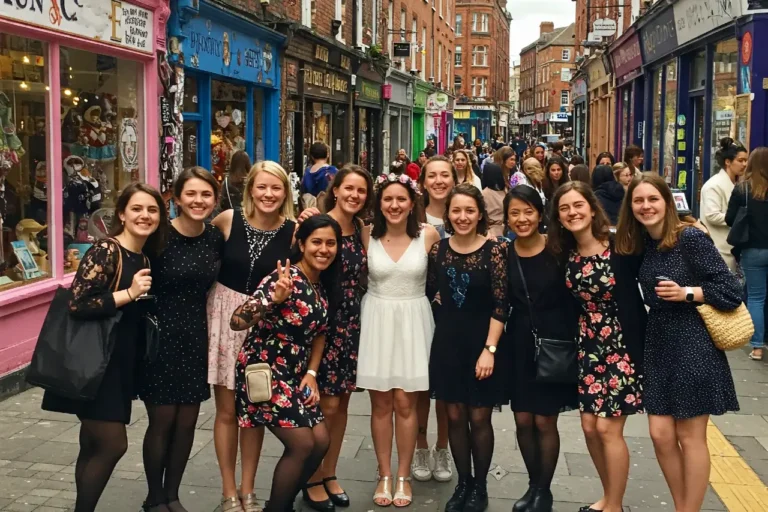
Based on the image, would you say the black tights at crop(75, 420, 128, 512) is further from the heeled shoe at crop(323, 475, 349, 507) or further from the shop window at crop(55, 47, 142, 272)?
the shop window at crop(55, 47, 142, 272)

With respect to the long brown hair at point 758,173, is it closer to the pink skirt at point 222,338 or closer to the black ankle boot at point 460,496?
the black ankle boot at point 460,496

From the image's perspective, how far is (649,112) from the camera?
695 inches

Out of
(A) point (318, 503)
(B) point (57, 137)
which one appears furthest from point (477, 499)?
(B) point (57, 137)

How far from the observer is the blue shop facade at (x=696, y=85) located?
10.0 metres

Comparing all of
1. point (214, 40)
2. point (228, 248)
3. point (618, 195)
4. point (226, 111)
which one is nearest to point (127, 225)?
point (228, 248)

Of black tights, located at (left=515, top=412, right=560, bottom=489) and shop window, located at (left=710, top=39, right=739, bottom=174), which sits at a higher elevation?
shop window, located at (left=710, top=39, right=739, bottom=174)

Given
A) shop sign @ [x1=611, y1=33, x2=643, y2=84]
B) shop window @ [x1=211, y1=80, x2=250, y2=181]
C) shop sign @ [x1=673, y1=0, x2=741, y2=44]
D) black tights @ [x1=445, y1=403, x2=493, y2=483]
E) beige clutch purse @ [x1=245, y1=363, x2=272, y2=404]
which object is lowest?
black tights @ [x1=445, y1=403, x2=493, y2=483]

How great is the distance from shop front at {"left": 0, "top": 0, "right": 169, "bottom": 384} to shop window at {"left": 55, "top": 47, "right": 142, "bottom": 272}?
1cm

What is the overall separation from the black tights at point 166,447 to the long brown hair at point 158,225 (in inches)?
30.6

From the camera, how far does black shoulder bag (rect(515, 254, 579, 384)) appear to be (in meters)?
4.13

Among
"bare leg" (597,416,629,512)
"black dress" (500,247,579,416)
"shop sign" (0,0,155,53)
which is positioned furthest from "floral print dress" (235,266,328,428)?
→ "shop sign" (0,0,155,53)

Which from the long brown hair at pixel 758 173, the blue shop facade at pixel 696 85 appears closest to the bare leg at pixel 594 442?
the long brown hair at pixel 758 173

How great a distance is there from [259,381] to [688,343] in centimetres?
196

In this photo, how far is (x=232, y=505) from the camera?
4.38 metres
